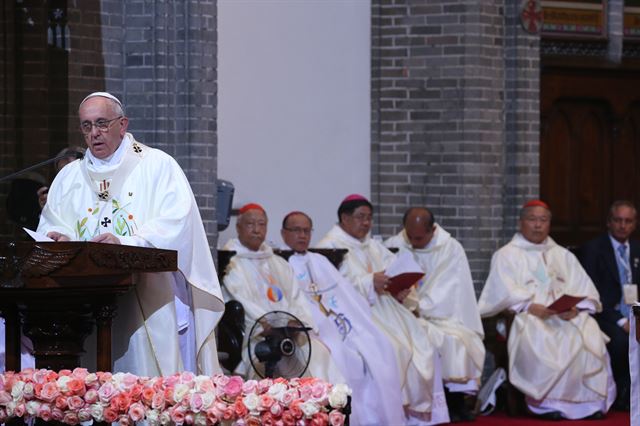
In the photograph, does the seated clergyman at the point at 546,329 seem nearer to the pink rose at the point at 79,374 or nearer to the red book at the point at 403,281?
the red book at the point at 403,281

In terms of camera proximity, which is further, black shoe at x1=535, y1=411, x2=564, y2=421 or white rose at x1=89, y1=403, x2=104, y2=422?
black shoe at x1=535, y1=411, x2=564, y2=421

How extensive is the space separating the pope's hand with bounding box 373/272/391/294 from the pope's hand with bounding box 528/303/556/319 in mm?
1385

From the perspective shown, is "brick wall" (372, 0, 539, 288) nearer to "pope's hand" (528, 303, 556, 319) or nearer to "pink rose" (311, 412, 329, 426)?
"pope's hand" (528, 303, 556, 319)

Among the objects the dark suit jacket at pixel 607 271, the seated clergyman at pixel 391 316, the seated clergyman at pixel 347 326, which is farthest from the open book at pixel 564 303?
the seated clergyman at pixel 347 326

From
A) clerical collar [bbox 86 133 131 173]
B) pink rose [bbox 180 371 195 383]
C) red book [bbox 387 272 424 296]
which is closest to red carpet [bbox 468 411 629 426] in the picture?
red book [bbox 387 272 424 296]

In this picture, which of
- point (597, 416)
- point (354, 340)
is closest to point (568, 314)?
point (597, 416)

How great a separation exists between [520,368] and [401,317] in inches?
43.1

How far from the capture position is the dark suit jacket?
37.0 feet

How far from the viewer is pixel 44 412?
5113mm

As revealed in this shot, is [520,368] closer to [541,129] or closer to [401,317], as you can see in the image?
[401,317]

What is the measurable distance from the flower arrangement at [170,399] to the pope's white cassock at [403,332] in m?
4.82

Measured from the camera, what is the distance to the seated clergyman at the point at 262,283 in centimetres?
909

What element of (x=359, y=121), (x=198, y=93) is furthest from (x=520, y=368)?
(x=198, y=93)

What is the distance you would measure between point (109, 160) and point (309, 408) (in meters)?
1.88
